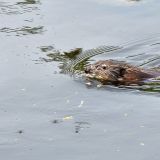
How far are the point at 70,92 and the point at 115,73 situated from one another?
3.64 feet

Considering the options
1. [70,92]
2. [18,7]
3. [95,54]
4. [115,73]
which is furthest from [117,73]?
[18,7]

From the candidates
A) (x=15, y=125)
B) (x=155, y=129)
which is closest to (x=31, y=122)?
(x=15, y=125)

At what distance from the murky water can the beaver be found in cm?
39

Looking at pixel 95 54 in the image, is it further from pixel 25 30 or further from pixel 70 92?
pixel 70 92

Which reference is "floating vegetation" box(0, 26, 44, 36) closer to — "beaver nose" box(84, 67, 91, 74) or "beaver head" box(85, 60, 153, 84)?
"beaver nose" box(84, 67, 91, 74)

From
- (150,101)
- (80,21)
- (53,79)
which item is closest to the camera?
(150,101)

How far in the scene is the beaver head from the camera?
10.3 metres

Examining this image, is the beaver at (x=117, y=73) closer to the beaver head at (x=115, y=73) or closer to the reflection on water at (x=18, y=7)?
the beaver head at (x=115, y=73)

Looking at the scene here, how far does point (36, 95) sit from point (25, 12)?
4.94 metres

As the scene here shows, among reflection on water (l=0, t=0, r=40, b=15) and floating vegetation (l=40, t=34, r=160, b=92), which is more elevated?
reflection on water (l=0, t=0, r=40, b=15)

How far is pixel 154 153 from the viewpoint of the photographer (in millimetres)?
7348

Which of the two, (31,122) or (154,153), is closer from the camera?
(154,153)

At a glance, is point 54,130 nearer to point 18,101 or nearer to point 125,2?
point 18,101

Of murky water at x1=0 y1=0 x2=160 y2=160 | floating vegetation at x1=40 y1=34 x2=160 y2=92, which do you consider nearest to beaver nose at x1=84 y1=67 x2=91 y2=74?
floating vegetation at x1=40 y1=34 x2=160 y2=92
